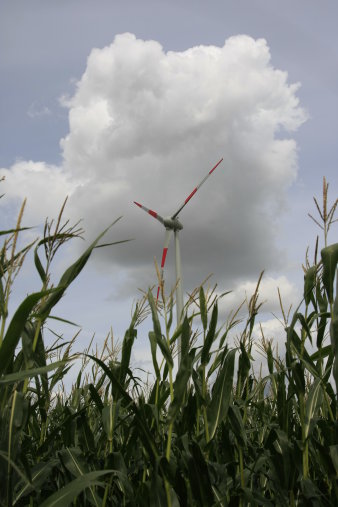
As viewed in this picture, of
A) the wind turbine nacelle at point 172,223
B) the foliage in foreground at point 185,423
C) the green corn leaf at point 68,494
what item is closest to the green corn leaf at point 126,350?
the foliage in foreground at point 185,423

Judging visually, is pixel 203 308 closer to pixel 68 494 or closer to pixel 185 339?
pixel 185 339

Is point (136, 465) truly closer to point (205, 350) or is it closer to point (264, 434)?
point (205, 350)

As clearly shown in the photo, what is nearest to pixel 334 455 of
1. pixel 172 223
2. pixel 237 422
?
pixel 237 422

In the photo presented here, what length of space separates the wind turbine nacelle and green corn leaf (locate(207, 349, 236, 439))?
22.8 meters

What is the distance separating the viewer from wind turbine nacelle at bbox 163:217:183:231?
1062 inches

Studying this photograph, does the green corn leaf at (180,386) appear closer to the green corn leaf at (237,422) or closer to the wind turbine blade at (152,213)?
the green corn leaf at (237,422)

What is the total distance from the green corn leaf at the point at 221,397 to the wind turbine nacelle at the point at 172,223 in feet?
74.9

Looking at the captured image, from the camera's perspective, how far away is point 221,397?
4.15 m

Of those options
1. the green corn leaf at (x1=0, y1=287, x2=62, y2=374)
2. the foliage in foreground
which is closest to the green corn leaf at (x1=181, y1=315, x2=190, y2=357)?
the foliage in foreground

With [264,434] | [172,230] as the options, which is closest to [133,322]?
[264,434]

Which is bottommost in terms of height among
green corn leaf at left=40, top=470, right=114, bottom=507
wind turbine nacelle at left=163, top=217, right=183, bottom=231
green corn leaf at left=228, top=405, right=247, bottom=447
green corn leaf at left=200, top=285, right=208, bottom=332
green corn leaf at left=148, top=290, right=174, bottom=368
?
green corn leaf at left=40, top=470, right=114, bottom=507

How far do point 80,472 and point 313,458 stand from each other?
6.71ft

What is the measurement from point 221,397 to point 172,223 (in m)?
23.1

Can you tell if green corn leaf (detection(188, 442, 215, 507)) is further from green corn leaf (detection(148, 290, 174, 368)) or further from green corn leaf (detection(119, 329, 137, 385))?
green corn leaf (detection(119, 329, 137, 385))
